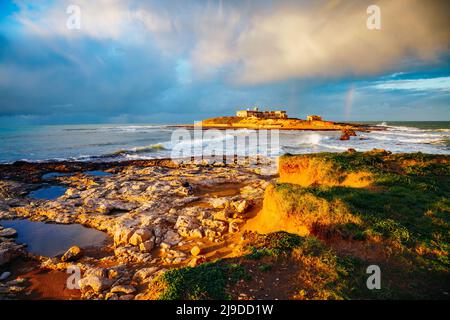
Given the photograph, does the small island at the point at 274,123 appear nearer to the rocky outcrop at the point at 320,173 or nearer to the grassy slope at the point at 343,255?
the rocky outcrop at the point at 320,173

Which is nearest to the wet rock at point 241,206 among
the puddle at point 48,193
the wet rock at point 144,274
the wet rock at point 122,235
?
the wet rock at point 122,235

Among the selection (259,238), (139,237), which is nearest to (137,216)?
(139,237)

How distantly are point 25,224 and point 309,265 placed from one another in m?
13.1

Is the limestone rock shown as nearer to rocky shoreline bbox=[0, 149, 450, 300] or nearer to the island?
rocky shoreline bbox=[0, 149, 450, 300]

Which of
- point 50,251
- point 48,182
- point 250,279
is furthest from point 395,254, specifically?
point 48,182

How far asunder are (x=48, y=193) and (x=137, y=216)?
9529 millimetres

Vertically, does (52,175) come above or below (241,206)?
above


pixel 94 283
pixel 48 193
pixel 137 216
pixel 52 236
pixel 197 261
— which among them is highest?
pixel 48 193

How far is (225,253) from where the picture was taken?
8133 mm

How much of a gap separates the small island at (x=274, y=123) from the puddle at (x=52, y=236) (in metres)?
82.2

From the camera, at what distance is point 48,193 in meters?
16.5

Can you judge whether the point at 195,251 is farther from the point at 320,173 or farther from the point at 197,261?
the point at 320,173

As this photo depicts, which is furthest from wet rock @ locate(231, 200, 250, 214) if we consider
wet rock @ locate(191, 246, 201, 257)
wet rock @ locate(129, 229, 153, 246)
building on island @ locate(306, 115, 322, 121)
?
building on island @ locate(306, 115, 322, 121)

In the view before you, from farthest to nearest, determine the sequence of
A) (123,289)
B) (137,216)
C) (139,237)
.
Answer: (137,216), (139,237), (123,289)
